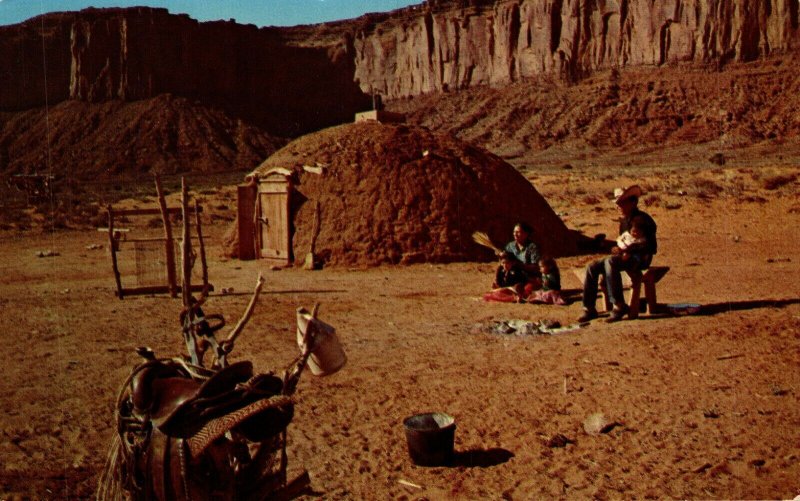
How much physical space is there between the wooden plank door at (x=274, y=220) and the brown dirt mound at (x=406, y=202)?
22 centimetres

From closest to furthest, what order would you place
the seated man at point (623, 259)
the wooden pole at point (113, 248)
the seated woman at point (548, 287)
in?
1. the seated man at point (623, 259)
2. the seated woman at point (548, 287)
3. the wooden pole at point (113, 248)

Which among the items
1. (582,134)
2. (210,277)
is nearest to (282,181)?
(210,277)

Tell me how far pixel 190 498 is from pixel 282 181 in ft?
43.1

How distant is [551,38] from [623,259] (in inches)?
3161

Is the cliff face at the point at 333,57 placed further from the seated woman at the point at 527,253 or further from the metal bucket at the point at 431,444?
the metal bucket at the point at 431,444

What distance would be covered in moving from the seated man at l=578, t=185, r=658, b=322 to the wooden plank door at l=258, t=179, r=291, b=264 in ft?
25.2

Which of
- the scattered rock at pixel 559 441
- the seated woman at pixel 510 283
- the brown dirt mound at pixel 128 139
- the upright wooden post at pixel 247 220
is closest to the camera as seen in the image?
the scattered rock at pixel 559 441

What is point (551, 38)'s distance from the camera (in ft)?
274

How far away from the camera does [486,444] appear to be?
5039 millimetres

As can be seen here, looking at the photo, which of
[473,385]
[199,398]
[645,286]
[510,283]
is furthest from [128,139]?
[199,398]

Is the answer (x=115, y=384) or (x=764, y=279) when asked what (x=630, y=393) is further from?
(x=764, y=279)

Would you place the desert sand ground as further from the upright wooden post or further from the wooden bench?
the upright wooden post

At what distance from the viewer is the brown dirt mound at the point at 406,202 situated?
14.4 m

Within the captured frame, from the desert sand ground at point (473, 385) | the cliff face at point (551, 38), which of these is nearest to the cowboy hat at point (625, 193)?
the desert sand ground at point (473, 385)
